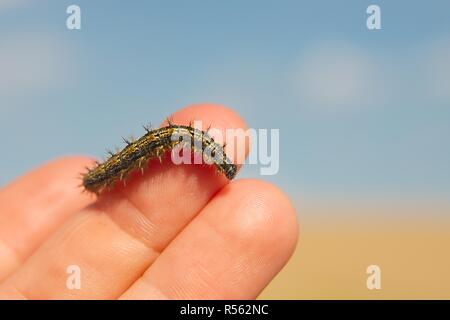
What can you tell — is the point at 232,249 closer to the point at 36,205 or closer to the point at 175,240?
the point at 175,240

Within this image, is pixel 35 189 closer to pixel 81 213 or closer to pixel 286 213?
pixel 81 213

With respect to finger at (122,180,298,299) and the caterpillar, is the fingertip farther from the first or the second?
the caterpillar

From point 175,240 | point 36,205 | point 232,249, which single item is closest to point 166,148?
point 175,240

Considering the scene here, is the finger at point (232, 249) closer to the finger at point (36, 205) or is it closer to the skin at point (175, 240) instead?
the skin at point (175, 240)

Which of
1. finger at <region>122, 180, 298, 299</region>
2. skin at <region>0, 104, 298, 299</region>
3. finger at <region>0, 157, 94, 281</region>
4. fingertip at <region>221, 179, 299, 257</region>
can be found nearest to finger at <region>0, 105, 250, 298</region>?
skin at <region>0, 104, 298, 299</region>

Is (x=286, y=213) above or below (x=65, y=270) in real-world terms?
above
